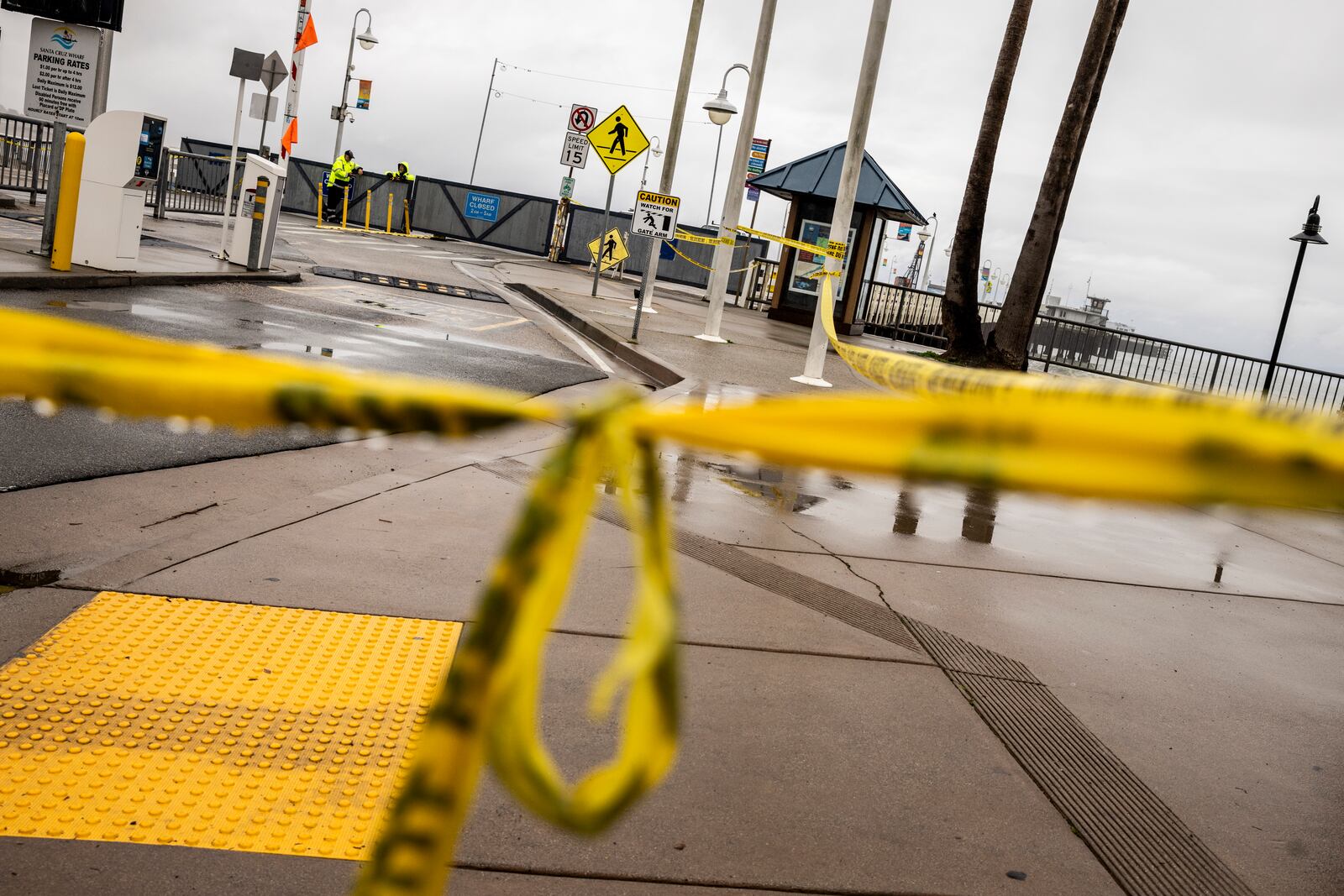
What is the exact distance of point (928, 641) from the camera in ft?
15.8

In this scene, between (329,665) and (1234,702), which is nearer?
(329,665)

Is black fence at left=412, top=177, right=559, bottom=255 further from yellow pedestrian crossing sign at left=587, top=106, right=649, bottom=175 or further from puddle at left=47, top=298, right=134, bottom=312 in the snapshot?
puddle at left=47, top=298, right=134, bottom=312

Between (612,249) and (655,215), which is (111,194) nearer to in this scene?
(655,215)

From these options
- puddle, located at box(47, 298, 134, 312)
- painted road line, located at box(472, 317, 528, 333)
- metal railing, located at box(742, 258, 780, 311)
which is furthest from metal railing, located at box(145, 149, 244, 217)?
metal railing, located at box(742, 258, 780, 311)

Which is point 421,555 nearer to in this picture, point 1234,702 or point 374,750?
point 374,750

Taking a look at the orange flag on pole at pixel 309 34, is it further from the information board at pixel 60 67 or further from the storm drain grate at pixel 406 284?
the information board at pixel 60 67

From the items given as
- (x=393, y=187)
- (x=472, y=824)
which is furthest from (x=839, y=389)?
(x=393, y=187)

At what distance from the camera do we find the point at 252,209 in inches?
613

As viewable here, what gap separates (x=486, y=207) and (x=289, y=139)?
21.1 meters

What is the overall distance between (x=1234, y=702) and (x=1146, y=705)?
0.47m

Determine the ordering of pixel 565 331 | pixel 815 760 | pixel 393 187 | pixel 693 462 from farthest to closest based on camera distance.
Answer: pixel 393 187
pixel 565 331
pixel 693 462
pixel 815 760

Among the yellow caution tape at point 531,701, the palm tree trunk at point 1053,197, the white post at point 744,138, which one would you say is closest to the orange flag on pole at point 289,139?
the white post at point 744,138

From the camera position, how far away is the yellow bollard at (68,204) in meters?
12.2

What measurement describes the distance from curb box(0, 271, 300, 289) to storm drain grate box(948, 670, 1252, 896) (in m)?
10.1
